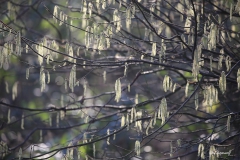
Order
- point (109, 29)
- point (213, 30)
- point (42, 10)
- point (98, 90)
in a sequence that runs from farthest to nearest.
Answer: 1. point (98, 90)
2. point (42, 10)
3. point (109, 29)
4. point (213, 30)

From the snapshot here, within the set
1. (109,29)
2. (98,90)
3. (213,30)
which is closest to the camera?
(213,30)

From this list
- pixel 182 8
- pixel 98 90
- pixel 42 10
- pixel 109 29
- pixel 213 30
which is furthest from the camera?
pixel 98 90

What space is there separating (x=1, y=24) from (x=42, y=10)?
13.3 ft

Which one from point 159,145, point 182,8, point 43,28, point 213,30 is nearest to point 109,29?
point 213,30

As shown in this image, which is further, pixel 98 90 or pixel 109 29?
pixel 98 90

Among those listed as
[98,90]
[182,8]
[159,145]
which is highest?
[182,8]

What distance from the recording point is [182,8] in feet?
13.1

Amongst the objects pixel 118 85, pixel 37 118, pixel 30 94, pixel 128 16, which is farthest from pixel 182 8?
pixel 30 94

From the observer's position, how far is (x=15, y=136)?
709 centimetres

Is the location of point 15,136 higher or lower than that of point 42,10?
lower

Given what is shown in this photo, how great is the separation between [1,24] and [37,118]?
4177 millimetres

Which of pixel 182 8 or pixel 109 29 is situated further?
pixel 182 8

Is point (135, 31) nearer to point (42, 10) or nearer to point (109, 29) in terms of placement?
point (42, 10)

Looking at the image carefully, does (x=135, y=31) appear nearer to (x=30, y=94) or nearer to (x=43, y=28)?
(x=43, y=28)
